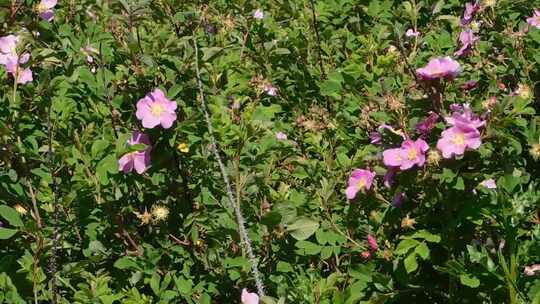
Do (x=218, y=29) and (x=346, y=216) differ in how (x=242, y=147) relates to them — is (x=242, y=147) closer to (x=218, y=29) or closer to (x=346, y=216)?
(x=346, y=216)

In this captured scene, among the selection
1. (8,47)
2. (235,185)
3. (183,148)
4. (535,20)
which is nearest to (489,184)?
(235,185)

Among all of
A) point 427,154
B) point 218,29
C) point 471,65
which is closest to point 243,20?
point 218,29

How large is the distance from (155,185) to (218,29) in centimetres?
155

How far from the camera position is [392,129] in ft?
7.01

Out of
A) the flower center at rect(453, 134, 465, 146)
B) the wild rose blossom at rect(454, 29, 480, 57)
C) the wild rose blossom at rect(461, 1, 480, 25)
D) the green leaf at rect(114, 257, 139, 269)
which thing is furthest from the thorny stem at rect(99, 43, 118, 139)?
the wild rose blossom at rect(461, 1, 480, 25)

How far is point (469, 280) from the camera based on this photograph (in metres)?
1.98

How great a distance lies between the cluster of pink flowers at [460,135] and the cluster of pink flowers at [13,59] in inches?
52.7

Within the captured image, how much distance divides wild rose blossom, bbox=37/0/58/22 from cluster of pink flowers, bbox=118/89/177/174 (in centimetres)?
78

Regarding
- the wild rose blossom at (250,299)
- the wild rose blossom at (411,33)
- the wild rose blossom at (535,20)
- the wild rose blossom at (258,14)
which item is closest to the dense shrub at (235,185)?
the wild rose blossom at (250,299)

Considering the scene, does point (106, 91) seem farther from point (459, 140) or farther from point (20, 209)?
point (459, 140)

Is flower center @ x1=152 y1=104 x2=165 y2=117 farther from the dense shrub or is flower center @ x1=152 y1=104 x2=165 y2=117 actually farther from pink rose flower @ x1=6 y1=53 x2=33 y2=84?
pink rose flower @ x1=6 y1=53 x2=33 y2=84

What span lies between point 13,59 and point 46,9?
1.33 ft

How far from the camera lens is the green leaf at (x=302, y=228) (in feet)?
6.71

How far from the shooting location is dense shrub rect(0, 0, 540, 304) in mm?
2037
